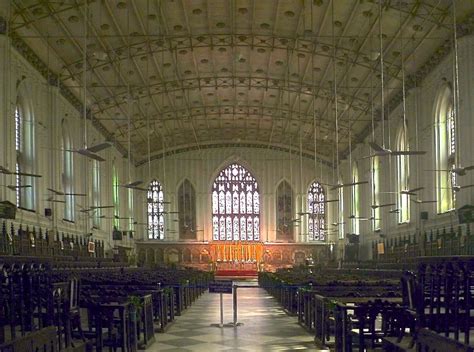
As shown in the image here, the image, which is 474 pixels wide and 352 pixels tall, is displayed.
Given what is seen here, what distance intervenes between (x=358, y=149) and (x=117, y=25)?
924 inches

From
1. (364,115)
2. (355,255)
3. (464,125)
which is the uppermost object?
(364,115)

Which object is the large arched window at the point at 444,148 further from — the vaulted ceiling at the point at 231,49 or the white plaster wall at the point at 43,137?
the white plaster wall at the point at 43,137

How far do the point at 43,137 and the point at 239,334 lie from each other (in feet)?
60.8

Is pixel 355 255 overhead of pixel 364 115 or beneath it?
beneath

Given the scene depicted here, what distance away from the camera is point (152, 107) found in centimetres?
4078

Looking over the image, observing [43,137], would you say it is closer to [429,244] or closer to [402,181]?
[429,244]

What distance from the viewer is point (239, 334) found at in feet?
43.2

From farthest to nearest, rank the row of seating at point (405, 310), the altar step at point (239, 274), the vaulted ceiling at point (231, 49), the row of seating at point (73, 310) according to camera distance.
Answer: the altar step at point (239, 274) < the vaulted ceiling at point (231, 49) < the row of seating at point (73, 310) < the row of seating at point (405, 310)

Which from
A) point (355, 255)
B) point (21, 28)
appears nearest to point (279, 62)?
point (21, 28)

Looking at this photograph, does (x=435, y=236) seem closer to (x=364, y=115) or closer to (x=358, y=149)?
(x=364, y=115)

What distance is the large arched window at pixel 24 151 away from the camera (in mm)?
26594

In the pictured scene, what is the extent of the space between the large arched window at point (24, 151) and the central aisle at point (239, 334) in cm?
1098

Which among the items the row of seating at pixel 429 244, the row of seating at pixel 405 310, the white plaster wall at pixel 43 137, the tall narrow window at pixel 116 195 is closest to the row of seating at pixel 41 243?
the white plaster wall at pixel 43 137

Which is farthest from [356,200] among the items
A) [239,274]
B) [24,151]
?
[24,151]
